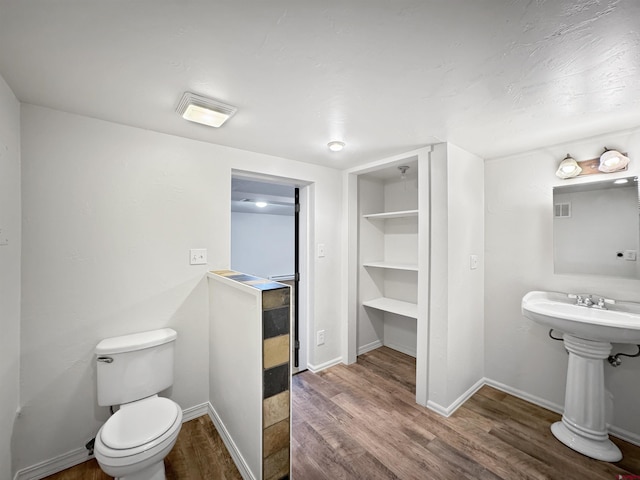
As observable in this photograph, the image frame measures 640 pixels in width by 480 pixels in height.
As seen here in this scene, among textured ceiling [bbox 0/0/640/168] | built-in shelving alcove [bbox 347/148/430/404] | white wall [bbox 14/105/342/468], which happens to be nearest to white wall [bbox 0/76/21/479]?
white wall [bbox 14/105/342/468]

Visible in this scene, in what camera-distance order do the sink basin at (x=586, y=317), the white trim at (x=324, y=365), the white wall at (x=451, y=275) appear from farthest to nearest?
the white trim at (x=324, y=365)
the white wall at (x=451, y=275)
the sink basin at (x=586, y=317)

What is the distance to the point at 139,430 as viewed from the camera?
1399 mm

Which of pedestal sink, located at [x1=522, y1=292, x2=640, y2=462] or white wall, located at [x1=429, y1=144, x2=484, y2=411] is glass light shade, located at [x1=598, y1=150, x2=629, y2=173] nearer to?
white wall, located at [x1=429, y1=144, x2=484, y2=411]

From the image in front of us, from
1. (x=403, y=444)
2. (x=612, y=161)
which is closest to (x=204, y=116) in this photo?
(x=403, y=444)

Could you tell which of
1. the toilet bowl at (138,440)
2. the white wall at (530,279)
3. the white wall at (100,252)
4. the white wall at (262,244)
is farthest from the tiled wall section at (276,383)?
the white wall at (262,244)

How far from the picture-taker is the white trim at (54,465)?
1.51 meters

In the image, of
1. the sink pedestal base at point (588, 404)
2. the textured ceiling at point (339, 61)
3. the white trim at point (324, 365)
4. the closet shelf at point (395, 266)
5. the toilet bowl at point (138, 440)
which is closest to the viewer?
the textured ceiling at point (339, 61)

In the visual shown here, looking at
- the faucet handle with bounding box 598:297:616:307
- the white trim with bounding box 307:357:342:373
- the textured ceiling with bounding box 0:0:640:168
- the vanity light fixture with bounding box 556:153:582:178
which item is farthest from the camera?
the white trim with bounding box 307:357:342:373

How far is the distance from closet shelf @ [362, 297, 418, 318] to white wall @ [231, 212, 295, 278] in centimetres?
363

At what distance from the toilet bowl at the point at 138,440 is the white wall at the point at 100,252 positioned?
0.44 metres

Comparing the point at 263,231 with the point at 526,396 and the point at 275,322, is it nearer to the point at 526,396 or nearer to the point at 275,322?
the point at 275,322

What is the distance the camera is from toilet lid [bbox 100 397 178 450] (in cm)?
132

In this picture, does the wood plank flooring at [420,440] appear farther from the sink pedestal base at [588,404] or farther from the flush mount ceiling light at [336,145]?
the flush mount ceiling light at [336,145]

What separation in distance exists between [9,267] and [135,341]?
74cm
